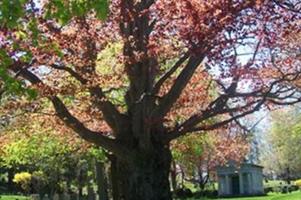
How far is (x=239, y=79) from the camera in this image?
13172mm

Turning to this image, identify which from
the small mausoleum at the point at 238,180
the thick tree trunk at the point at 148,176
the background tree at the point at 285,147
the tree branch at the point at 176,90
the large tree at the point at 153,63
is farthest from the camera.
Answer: the background tree at the point at 285,147

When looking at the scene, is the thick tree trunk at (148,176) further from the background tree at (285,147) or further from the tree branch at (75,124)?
the background tree at (285,147)

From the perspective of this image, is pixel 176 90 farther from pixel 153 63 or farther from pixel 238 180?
pixel 238 180

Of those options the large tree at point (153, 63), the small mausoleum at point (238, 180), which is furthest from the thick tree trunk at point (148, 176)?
the small mausoleum at point (238, 180)

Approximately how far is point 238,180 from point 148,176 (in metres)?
53.8

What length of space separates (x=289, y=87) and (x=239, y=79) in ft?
6.51

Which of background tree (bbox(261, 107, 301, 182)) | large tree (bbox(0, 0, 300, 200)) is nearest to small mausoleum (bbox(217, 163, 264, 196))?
background tree (bbox(261, 107, 301, 182))

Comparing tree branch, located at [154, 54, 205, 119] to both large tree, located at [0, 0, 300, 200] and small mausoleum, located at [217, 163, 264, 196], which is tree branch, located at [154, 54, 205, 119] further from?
small mausoleum, located at [217, 163, 264, 196]

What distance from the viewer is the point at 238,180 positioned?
2581 inches

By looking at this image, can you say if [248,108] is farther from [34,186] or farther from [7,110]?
[34,186]

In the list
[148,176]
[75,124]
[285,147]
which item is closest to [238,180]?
[285,147]

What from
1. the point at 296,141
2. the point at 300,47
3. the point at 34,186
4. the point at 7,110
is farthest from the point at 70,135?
the point at 296,141

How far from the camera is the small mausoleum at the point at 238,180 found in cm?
6450

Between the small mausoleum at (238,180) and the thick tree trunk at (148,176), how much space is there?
51.5 m
